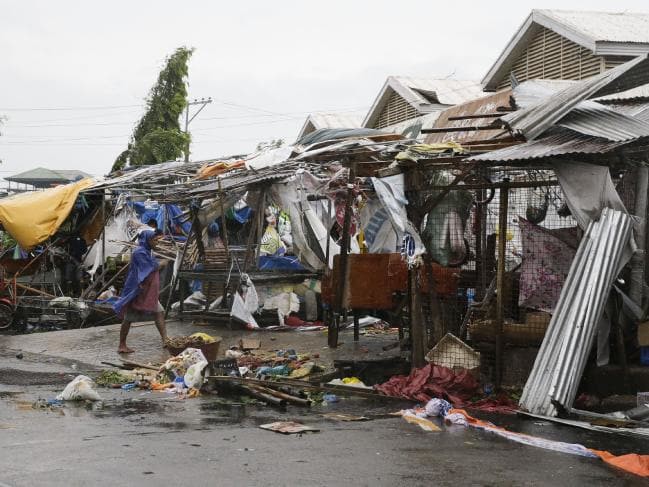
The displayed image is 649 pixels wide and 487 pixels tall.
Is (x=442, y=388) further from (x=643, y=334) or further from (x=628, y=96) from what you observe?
(x=628, y=96)

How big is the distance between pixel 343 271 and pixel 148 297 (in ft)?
9.63

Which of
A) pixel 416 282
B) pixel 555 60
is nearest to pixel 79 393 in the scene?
pixel 416 282

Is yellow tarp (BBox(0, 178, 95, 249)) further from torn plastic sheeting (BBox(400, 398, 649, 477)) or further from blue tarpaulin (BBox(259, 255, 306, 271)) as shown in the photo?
torn plastic sheeting (BBox(400, 398, 649, 477))

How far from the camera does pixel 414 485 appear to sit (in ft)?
17.6

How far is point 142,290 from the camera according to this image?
12320 millimetres

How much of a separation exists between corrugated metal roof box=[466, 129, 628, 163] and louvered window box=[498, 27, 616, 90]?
10.6 metres

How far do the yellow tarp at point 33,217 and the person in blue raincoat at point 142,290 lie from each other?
17.6ft

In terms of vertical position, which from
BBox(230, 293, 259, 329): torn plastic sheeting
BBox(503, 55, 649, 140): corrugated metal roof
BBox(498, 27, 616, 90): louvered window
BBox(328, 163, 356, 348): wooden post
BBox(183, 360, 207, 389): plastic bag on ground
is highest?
BBox(498, 27, 616, 90): louvered window

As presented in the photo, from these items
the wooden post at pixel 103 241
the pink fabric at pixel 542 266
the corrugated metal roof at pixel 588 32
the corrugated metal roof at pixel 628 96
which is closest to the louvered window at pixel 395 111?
the corrugated metal roof at pixel 588 32

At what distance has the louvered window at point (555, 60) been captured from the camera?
18.8 m

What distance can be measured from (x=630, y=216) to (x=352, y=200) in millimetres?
3926

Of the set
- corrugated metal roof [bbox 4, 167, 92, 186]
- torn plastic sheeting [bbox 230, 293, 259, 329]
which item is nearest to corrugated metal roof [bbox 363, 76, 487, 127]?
torn plastic sheeting [bbox 230, 293, 259, 329]

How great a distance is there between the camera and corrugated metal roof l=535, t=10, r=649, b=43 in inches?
728

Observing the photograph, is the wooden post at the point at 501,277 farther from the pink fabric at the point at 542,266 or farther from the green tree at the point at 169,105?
the green tree at the point at 169,105
